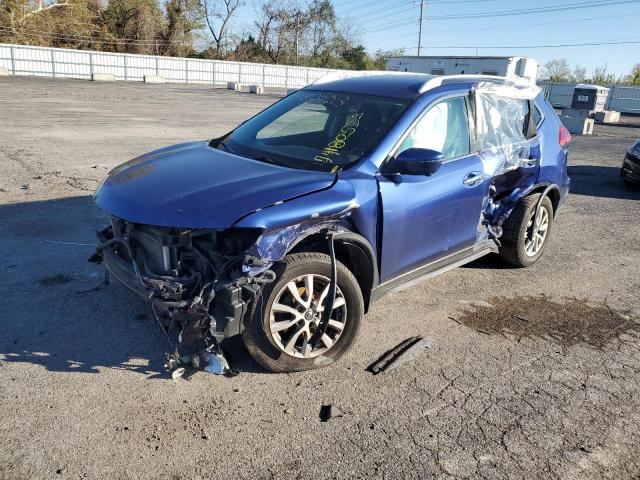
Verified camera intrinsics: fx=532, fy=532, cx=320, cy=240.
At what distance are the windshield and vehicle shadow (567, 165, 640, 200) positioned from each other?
22.2ft

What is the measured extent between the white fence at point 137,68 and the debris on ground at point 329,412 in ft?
131

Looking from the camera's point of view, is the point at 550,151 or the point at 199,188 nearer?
the point at 199,188

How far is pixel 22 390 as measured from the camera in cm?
316

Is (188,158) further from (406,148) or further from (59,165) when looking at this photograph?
(59,165)

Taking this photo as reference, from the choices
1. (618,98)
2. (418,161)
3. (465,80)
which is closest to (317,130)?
(418,161)

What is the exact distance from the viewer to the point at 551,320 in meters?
4.49

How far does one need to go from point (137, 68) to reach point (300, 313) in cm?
4167

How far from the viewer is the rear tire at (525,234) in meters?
5.24

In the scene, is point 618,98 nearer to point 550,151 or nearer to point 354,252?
point 550,151

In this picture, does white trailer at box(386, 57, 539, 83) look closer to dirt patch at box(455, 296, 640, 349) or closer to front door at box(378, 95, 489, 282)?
dirt patch at box(455, 296, 640, 349)

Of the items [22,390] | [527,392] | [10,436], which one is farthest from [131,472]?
[527,392]

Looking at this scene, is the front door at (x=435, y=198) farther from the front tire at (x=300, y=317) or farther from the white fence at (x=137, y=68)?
the white fence at (x=137, y=68)

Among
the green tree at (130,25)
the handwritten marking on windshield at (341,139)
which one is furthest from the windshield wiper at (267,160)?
the green tree at (130,25)

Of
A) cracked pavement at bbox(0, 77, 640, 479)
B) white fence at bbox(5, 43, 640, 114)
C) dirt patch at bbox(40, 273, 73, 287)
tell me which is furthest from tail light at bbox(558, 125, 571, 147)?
white fence at bbox(5, 43, 640, 114)
